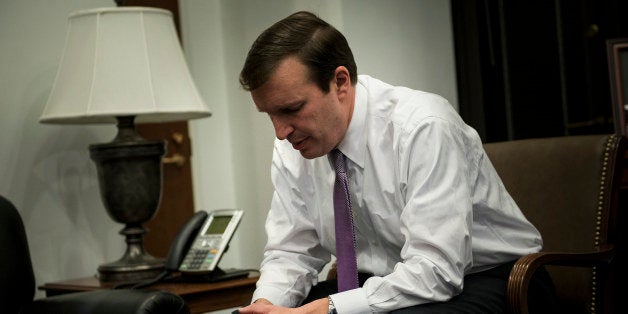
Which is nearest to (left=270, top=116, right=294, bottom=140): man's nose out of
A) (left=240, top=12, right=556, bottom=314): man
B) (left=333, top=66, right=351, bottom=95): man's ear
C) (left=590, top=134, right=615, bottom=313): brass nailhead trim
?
(left=240, top=12, right=556, bottom=314): man

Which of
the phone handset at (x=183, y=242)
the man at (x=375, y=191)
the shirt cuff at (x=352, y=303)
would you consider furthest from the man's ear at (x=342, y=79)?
the phone handset at (x=183, y=242)

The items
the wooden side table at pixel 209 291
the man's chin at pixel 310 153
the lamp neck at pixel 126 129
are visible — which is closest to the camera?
the man's chin at pixel 310 153

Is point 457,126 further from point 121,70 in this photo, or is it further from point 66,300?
point 121,70

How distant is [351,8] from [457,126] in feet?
5.49

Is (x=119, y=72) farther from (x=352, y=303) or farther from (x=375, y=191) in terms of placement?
(x=352, y=303)

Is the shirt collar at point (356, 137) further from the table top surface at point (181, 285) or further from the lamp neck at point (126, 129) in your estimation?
the lamp neck at point (126, 129)

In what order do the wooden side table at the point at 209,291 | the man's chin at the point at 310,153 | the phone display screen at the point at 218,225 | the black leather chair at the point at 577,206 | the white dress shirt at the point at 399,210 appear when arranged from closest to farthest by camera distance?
the white dress shirt at the point at 399,210 → the man's chin at the point at 310,153 → the black leather chair at the point at 577,206 → the wooden side table at the point at 209,291 → the phone display screen at the point at 218,225

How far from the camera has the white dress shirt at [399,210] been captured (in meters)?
1.74

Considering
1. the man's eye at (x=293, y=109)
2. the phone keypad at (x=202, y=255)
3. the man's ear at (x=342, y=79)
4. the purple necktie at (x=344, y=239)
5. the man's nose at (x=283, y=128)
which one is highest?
the man's ear at (x=342, y=79)

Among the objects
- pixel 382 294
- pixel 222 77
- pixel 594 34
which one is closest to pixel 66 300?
pixel 382 294

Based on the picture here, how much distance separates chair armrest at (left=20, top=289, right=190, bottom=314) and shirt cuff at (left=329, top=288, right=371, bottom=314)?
591mm

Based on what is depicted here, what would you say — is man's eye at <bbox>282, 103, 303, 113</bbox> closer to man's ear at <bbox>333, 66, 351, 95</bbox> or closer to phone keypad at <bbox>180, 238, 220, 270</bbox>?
Result: man's ear at <bbox>333, 66, 351, 95</bbox>

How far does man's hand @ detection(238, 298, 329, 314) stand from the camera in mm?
1752

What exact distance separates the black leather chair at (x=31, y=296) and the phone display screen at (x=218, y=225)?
1.59 ft
